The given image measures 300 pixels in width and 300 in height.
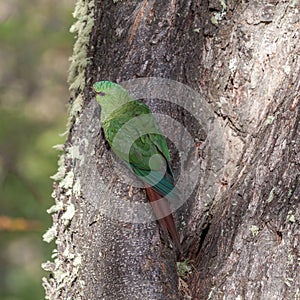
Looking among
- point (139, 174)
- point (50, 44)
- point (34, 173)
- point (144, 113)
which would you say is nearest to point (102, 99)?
point (144, 113)

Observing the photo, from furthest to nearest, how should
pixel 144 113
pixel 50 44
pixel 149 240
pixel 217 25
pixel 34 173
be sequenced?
pixel 50 44, pixel 34 173, pixel 217 25, pixel 144 113, pixel 149 240

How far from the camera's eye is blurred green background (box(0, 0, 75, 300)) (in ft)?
18.1

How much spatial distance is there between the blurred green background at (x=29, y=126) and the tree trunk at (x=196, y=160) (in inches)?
92.0

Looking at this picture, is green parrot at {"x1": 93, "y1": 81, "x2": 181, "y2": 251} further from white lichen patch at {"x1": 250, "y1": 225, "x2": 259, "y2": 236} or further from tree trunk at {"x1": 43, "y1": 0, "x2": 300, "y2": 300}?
white lichen patch at {"x1": 250, "y1": 225, "x2": 259, "y2": 236}

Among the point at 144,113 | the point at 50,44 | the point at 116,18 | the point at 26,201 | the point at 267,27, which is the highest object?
the point at 50,44

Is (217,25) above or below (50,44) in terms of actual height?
below

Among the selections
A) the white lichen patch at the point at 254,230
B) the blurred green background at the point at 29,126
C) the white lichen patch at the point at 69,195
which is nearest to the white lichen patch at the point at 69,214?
the white lichen patch at the point at 69,195

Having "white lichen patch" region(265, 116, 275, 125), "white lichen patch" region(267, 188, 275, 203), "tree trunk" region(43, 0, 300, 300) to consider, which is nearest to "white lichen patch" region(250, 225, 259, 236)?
"tree trunk" region(43, 0, 300, 300)

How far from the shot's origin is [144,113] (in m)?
2.30

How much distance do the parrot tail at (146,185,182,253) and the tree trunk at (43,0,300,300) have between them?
1.3 inches

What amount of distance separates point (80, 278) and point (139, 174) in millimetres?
506

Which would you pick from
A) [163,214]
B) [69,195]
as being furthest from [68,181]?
[163,214]

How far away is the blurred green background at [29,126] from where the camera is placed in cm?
552

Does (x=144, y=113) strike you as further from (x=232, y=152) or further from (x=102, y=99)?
(x=232, y=152)
